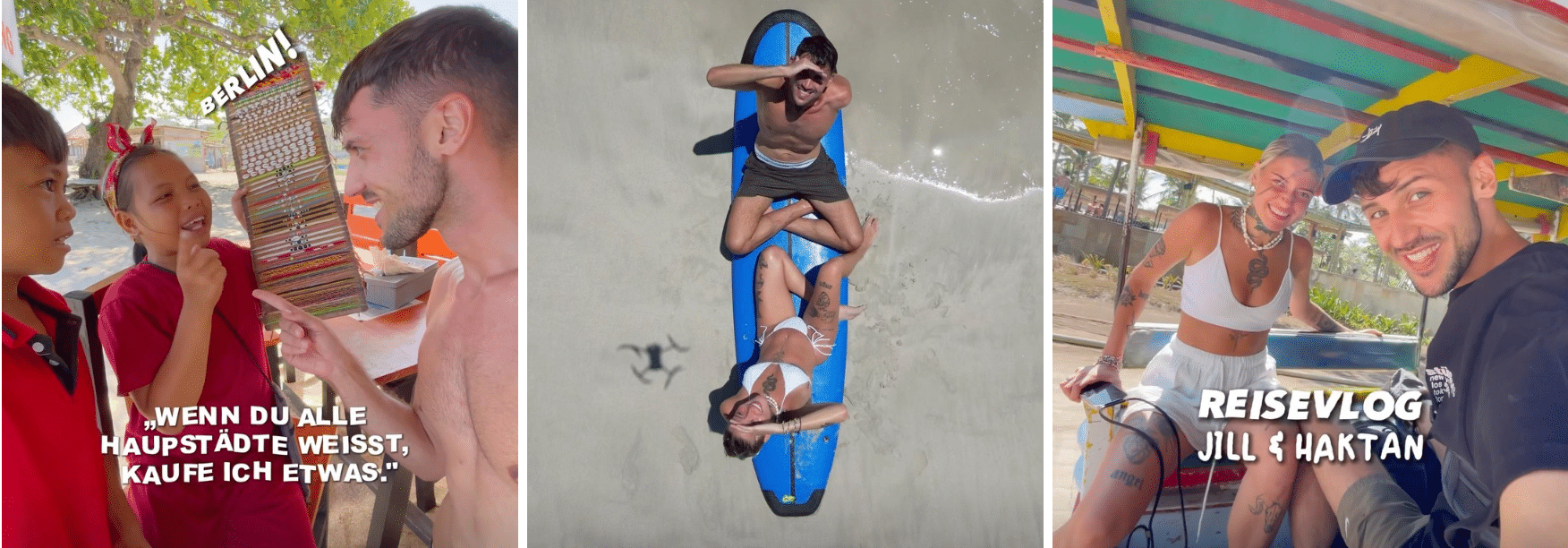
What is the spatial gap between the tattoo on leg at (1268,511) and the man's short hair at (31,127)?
12.7 ft

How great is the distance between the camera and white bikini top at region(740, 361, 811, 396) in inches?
120

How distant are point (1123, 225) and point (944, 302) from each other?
0.65 m

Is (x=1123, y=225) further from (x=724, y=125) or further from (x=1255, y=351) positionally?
(x=724, y=125)

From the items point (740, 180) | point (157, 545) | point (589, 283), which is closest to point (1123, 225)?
point (740, 180)

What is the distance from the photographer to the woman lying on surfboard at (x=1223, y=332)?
3059mm

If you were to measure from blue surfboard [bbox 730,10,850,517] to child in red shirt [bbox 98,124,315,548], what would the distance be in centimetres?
149

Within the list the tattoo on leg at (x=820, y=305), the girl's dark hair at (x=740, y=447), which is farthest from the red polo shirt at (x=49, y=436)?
the tattoo on leg at (x=820, y=305)

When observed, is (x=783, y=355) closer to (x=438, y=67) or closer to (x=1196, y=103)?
(x=438, y=67)

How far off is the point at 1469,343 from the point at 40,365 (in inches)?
172

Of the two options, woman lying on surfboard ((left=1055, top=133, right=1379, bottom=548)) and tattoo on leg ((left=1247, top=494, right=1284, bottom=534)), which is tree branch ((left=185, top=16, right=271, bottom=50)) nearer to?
woman lying on surfboard ((left=1055, top=133, right=1379, bottom=548))

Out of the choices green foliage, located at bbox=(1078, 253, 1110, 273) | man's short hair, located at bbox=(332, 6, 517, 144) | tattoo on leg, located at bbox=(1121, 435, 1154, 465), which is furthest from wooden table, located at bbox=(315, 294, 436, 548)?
tattoo on leg, located at bbox=(1121, 435, 1154, 465)

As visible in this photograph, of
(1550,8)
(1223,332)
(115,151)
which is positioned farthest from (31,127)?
(1550,8)

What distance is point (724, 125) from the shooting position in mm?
3072

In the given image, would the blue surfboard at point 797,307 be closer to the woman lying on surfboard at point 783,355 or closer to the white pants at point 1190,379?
the woman lying on surfboard at point 783,355
